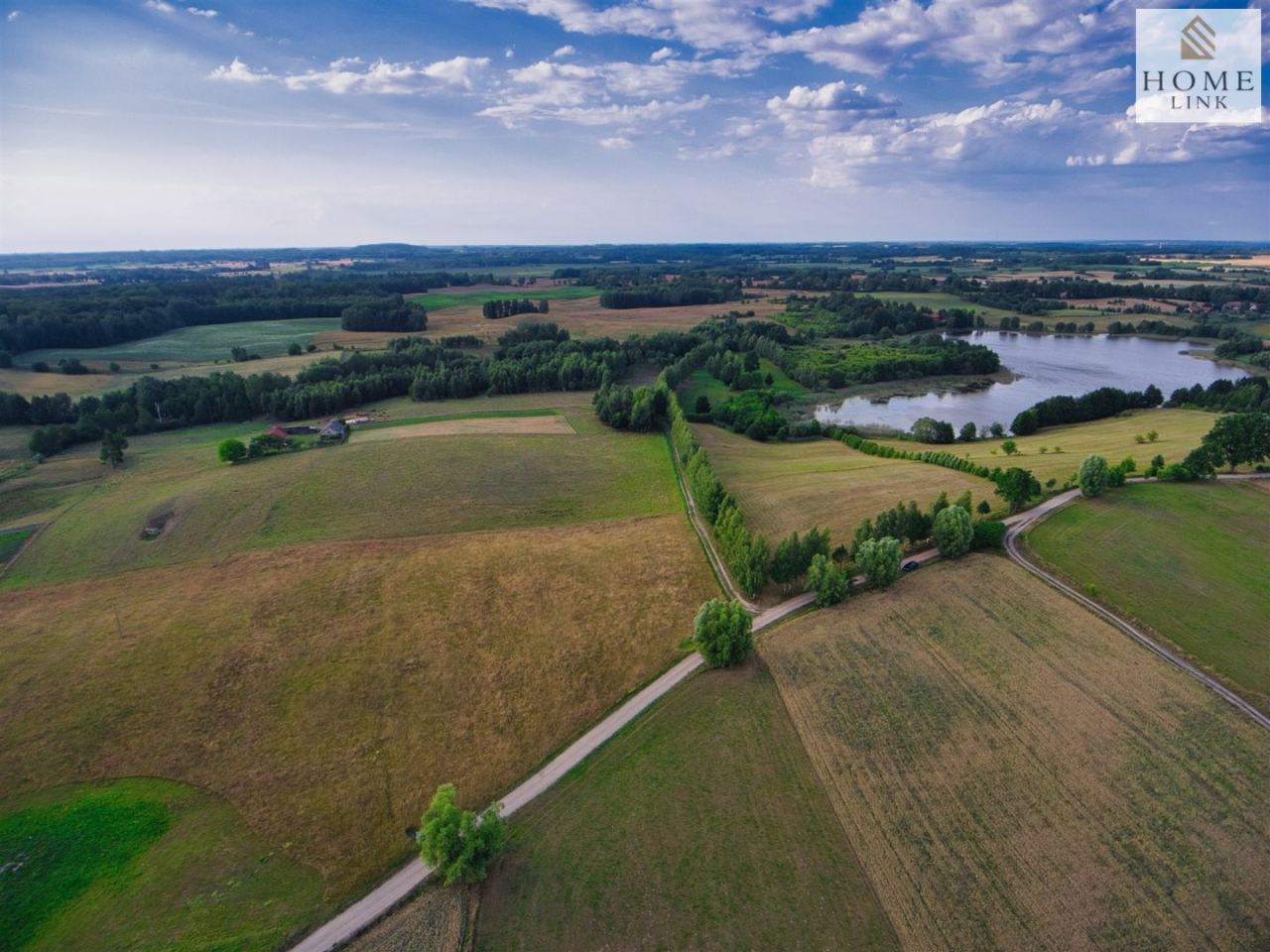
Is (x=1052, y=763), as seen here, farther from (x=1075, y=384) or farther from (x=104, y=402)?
(x=104, y=402)

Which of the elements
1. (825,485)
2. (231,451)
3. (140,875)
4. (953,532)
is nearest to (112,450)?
(231,451)

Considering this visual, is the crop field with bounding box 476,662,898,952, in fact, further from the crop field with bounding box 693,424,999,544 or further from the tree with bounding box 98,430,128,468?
the tree with bounding box 98,430,128,468

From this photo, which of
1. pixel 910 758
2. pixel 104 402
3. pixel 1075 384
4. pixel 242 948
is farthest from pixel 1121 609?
pixel 104 402

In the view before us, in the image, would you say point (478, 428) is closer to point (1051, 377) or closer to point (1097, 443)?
point (1097, 443)

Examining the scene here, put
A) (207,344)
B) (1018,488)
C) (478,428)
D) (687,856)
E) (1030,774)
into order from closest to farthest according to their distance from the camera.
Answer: (687,856)
(1030,774)
(1018,488)
(478,428)
(207,344)

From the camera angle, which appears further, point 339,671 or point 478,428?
point 478,428

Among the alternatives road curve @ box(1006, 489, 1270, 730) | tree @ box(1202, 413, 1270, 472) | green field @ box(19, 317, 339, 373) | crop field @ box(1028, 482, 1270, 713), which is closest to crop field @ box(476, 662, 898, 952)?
road curve @ box(1006, 489, 1270, 730)
